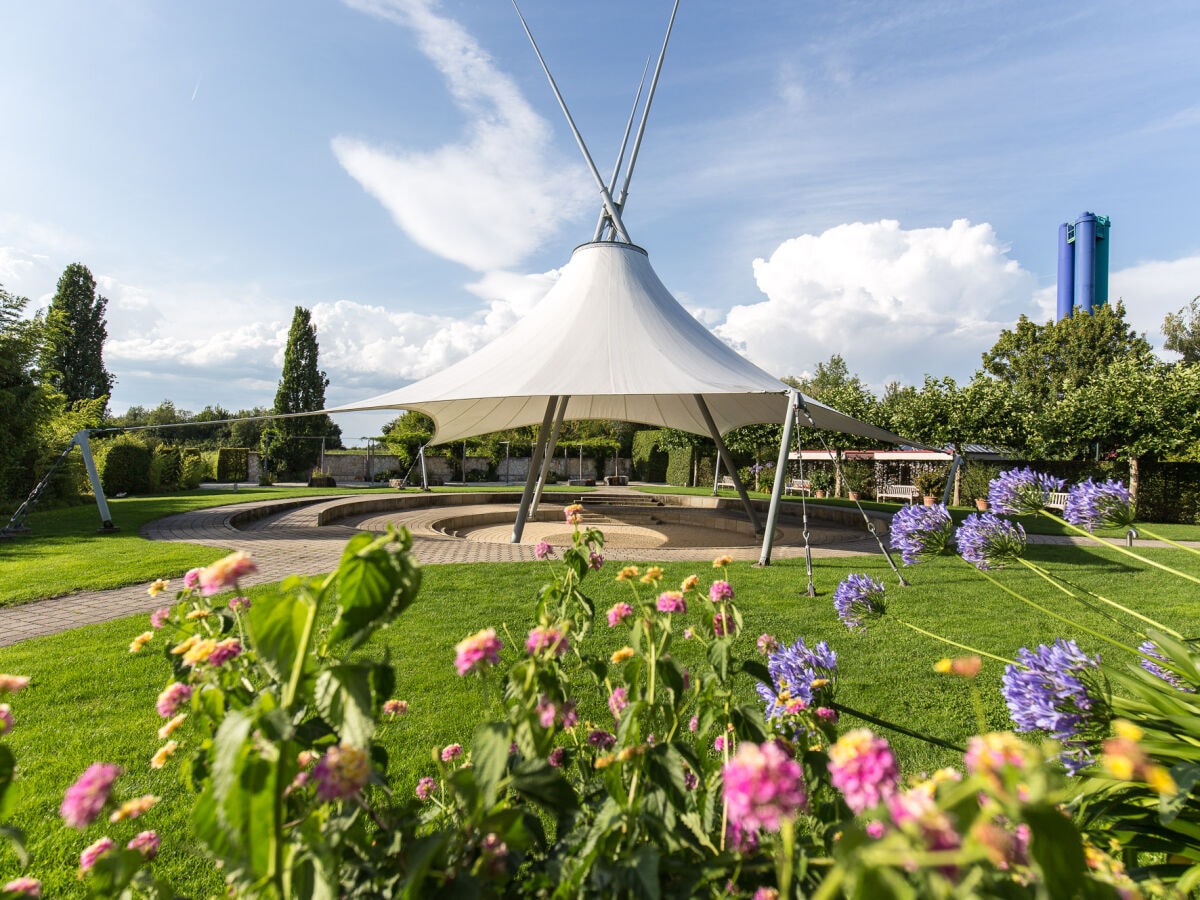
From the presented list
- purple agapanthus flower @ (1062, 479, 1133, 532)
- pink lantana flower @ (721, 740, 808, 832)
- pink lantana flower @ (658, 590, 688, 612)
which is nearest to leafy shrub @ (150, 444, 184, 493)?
pink lantana flower @ (658, 590, 688, 612)

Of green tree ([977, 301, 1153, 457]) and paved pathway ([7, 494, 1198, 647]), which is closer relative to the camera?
paved pathway ([7, 494, 1198, 647])

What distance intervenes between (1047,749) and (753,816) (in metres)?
0.26

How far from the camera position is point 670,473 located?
2695 cm

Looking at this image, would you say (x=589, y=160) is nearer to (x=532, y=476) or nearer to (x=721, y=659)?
(x=532, y=476)

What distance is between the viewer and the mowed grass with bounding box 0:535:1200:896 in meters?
2.14

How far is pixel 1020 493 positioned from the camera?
5.09 feet

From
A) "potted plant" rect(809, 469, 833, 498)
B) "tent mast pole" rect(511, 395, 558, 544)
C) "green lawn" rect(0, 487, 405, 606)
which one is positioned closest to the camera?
"green lawn" rect(0, 487, 405, 606)

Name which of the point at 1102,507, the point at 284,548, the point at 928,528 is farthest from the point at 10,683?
the point at 284,548

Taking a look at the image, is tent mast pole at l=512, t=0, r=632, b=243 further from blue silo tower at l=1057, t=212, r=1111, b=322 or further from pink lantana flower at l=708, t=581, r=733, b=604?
blue silo tower at l=1057, t=212, r=1111, b=322

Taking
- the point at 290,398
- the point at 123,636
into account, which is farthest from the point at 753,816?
the point at 290,398

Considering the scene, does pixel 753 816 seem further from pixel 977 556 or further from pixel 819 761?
pixel 977 556

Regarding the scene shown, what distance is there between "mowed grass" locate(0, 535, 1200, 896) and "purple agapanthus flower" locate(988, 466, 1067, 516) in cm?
88

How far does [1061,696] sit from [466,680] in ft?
9.19

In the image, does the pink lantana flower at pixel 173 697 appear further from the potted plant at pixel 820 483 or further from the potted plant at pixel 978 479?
the potted plant at pixel 820 483
